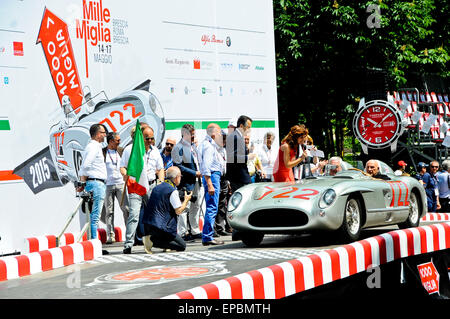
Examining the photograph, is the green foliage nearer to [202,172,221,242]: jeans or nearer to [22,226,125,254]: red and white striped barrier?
[202,172,221,242]: jeans

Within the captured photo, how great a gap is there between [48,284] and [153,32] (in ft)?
21.4

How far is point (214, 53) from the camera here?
1523 cm

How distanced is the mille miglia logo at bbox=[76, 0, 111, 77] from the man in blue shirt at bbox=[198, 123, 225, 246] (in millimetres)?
2275

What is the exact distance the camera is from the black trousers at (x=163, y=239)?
10406 millimetres

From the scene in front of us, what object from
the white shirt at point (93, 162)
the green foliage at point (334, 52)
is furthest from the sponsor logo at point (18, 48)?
the green foliage at point (334, 52)

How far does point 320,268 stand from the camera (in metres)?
8.11

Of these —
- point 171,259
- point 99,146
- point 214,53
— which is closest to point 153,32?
point 214,53

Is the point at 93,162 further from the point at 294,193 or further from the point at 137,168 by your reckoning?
the point at 294,193

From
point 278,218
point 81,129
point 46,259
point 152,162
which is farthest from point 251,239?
point 81,129

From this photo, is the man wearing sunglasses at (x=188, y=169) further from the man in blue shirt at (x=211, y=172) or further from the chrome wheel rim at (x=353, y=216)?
the chrome wheel rim at (x=353, y=216)

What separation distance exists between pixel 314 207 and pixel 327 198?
8.1 inches

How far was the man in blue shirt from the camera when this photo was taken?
1152 cm

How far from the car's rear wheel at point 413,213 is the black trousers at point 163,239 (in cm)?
361

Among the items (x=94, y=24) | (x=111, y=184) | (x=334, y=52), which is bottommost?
(x=111, y=184)
